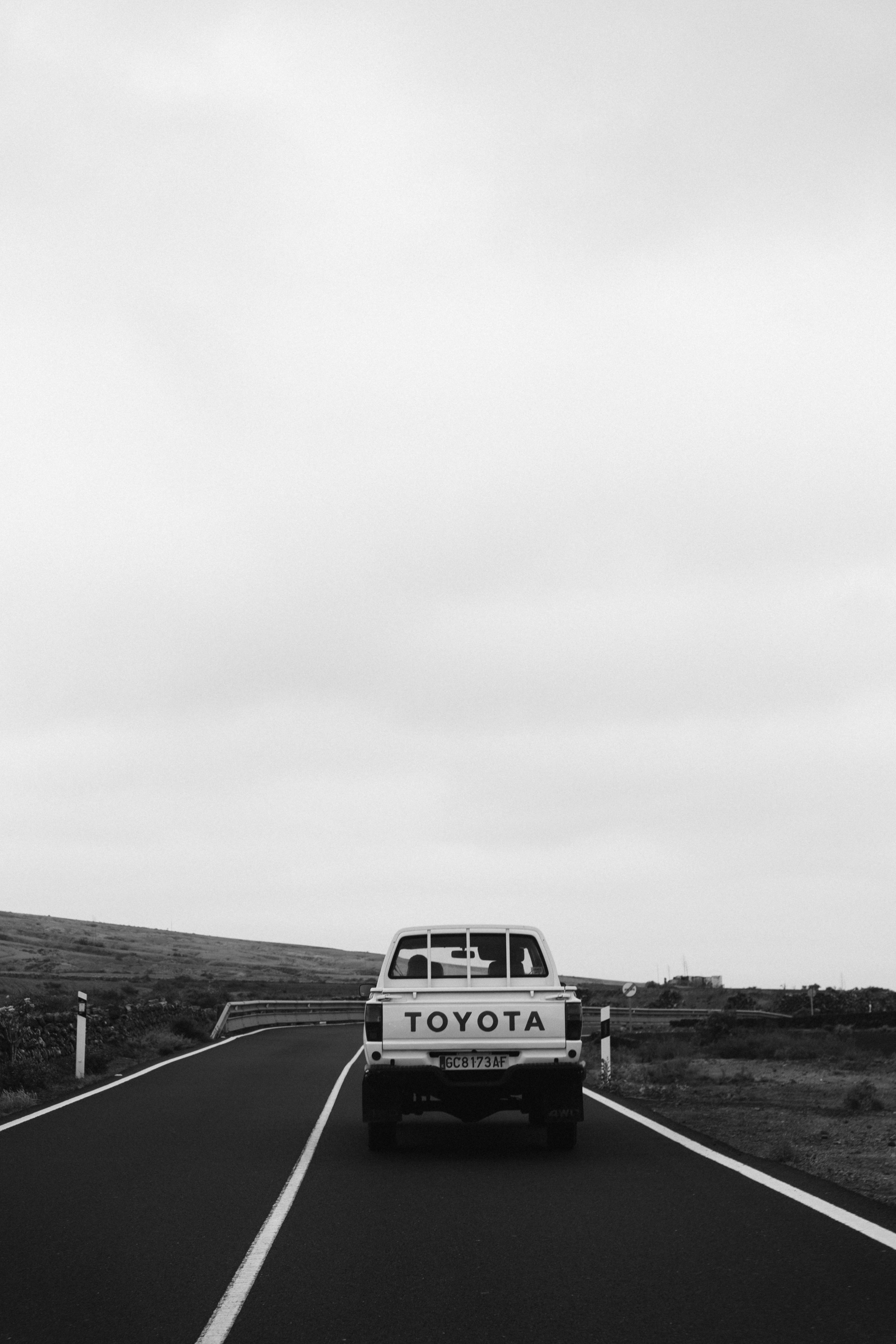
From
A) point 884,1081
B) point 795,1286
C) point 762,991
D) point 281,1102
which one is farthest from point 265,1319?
point 762,991

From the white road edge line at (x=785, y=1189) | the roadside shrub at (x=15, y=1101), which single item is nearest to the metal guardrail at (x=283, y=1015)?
the roadside shrub at (x=15, y=1101)

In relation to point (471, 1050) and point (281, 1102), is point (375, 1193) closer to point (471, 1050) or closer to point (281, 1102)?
point (471, 1050)

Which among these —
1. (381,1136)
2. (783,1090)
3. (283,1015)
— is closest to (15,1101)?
(381,1136)

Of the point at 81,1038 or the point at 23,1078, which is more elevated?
the point at 81,1038

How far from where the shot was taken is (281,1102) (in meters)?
17.5

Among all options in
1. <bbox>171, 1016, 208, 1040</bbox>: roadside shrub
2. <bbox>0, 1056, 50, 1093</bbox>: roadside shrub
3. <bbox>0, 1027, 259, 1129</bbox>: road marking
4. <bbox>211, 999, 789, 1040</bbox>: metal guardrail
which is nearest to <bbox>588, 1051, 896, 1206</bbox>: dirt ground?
<bbox>211, 999, 789, 1040</bbox>: metal guardrail

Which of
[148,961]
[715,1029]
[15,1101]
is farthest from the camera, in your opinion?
[148,961]

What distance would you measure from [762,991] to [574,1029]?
105786mm

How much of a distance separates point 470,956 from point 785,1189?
4.77 meters

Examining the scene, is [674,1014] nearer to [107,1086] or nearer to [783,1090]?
[783,1090]

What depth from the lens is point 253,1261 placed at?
7703 mm

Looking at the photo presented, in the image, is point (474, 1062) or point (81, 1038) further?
point (81, 1038)

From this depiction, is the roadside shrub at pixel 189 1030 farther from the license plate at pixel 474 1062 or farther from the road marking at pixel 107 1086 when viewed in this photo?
the license plate at pixel 474 1062

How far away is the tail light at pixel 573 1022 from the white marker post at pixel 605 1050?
812cm
